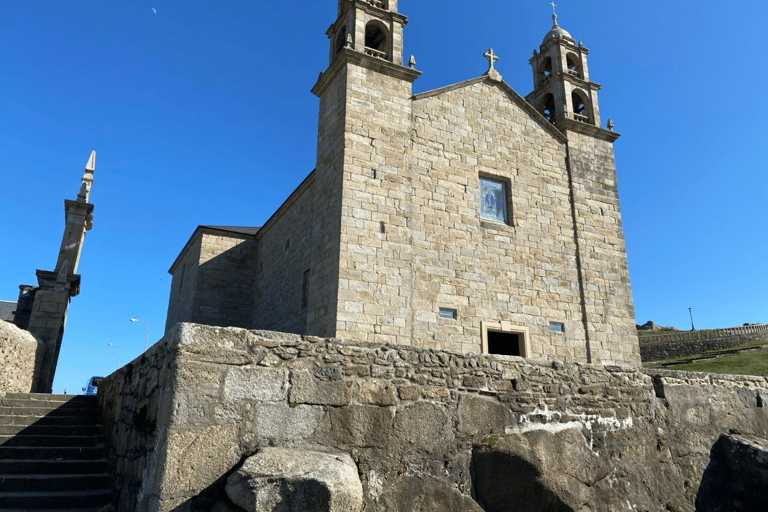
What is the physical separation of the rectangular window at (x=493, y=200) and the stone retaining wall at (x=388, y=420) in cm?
704

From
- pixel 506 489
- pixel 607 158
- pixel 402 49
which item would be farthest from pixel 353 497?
pixel 607 158

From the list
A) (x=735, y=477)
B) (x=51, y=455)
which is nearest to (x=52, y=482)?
(x=51, y=455)

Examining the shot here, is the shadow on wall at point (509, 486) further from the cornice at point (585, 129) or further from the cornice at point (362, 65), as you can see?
the cornice at point (585, 129)

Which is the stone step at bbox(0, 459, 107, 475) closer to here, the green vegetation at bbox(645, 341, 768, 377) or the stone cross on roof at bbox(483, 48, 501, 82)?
the stone cross on roof at bbox(483, 48, 501, 82)

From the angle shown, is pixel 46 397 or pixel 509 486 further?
pixel 46 397

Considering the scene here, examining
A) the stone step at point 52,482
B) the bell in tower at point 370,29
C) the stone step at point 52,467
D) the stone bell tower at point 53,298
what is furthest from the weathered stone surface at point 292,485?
the bell in tower at point 370,29

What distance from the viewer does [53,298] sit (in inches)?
501

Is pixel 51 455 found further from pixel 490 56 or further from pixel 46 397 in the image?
pixel 490 56

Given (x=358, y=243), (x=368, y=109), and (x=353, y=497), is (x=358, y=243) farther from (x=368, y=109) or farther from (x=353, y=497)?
(x=353, y=497)

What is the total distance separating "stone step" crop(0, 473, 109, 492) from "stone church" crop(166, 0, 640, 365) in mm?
4956

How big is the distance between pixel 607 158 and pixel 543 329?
6.08 metres

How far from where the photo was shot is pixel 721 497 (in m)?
Answer: 5.49

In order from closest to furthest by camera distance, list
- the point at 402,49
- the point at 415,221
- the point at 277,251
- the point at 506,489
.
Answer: the point at 506,489 < the point at 415,221 < the point at 402,49 < the point at 277,251

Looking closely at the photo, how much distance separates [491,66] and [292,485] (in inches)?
528
